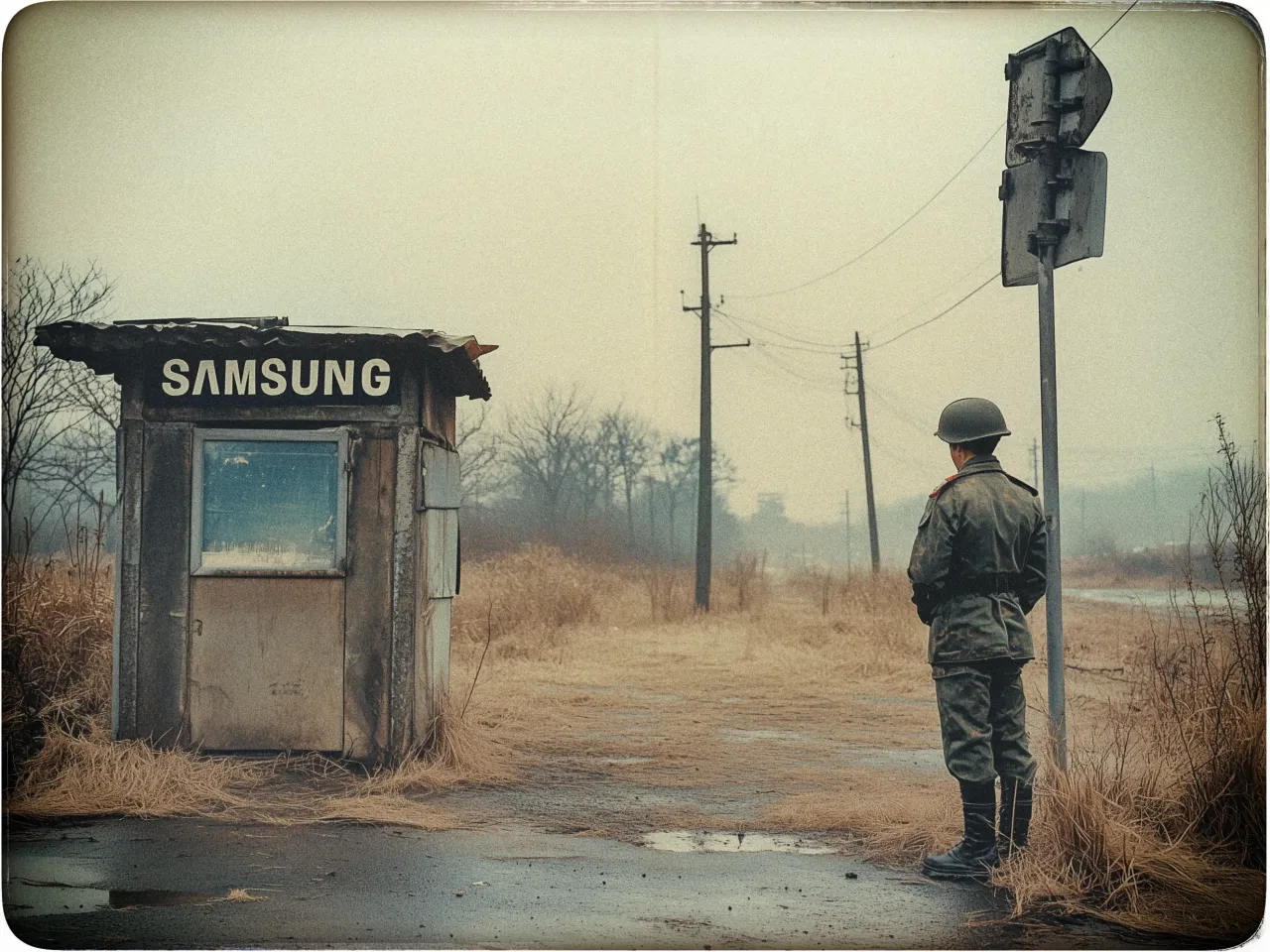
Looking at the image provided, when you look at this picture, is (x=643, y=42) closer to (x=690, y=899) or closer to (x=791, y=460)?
(x=791, y=460)

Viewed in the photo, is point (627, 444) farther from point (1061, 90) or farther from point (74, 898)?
point (74, 898)

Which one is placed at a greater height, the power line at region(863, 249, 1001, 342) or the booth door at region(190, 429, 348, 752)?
the power line at region(863, 249, 1001, 342)

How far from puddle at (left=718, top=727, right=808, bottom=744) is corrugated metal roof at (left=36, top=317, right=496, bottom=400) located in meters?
2.62

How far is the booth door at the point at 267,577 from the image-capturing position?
243 inches

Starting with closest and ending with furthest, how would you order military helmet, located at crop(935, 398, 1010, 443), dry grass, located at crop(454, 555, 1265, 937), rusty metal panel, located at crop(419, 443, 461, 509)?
1. dry grass, located at crop(454, 555, 1265, 937)
2. military helmet, located at crop(935, 398, 1010, 443)
3. rusty metal panel, located at crop(419, 443, 461, 509)

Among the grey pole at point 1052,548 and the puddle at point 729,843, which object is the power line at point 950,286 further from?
the puddle at point 729,843

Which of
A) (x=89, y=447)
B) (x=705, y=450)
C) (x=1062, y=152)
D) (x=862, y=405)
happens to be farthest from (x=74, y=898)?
(x=1062, y=152)

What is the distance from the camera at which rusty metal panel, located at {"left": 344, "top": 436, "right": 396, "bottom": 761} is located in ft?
20.4

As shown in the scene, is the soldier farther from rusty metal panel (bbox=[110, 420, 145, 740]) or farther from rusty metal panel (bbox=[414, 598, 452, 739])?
rusty metal panel (bbox=[110, 420, 145, 740])

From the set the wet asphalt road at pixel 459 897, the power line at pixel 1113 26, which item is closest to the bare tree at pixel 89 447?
the wet asphalt road at pixel 459 897

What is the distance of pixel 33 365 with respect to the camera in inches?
231

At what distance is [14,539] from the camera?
224 inches

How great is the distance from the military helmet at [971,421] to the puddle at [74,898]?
3684 millimetres

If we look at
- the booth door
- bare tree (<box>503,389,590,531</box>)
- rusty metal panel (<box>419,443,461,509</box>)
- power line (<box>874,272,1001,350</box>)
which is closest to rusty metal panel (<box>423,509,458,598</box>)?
rusty metal panel (<box>419,443,461,509</box>)
